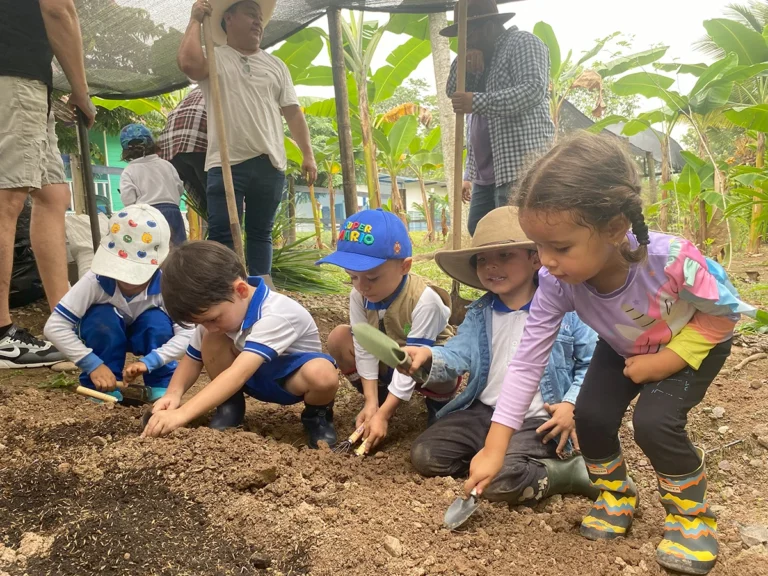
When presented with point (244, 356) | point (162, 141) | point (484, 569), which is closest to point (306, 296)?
point (162, 141)

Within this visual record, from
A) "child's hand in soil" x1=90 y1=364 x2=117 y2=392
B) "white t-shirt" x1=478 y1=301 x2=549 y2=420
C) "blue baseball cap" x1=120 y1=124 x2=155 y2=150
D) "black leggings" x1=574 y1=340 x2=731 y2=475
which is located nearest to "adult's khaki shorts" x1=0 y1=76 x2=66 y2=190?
"child's hand in soil" x1=90 y1=364 x2=117 y2=392

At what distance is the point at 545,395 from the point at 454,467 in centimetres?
36

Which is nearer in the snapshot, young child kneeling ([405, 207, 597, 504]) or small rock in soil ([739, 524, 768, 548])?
small rock in soil ([739, 524, 768, 548])

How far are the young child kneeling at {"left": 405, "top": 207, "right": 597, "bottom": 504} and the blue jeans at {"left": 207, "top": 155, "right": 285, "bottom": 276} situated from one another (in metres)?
1.49

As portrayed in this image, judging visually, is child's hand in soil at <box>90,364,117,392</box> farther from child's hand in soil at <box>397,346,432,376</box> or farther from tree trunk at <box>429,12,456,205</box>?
tree trunk at <box>429,12,456,205</box>

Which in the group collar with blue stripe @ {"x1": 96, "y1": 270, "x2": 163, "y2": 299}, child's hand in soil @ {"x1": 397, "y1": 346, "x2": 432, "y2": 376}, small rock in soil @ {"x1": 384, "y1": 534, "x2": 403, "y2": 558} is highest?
collar with blue stripe @ {"x1": 96, "y1": 270, "x2": 163, "y2": 299}

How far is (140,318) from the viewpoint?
2514mm

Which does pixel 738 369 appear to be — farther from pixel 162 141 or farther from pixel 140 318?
pixel 162 141

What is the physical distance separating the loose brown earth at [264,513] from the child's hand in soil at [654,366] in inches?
15.1

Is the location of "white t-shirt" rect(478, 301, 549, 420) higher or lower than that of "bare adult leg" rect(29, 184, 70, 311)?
lower

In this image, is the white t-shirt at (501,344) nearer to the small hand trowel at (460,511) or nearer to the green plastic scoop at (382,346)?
the green plastic scoop at (382,346)

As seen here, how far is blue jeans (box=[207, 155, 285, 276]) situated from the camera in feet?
10.1

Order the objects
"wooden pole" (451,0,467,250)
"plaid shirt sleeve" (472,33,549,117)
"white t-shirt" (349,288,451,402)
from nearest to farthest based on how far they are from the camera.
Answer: "white t-shirt" (349,288,451,402) → "plaid shirt sleeve" (472,33,549,117) → "wooden pole" (451,0,467,250)

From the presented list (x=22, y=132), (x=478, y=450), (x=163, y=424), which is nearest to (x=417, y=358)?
(x=478, y=450)
